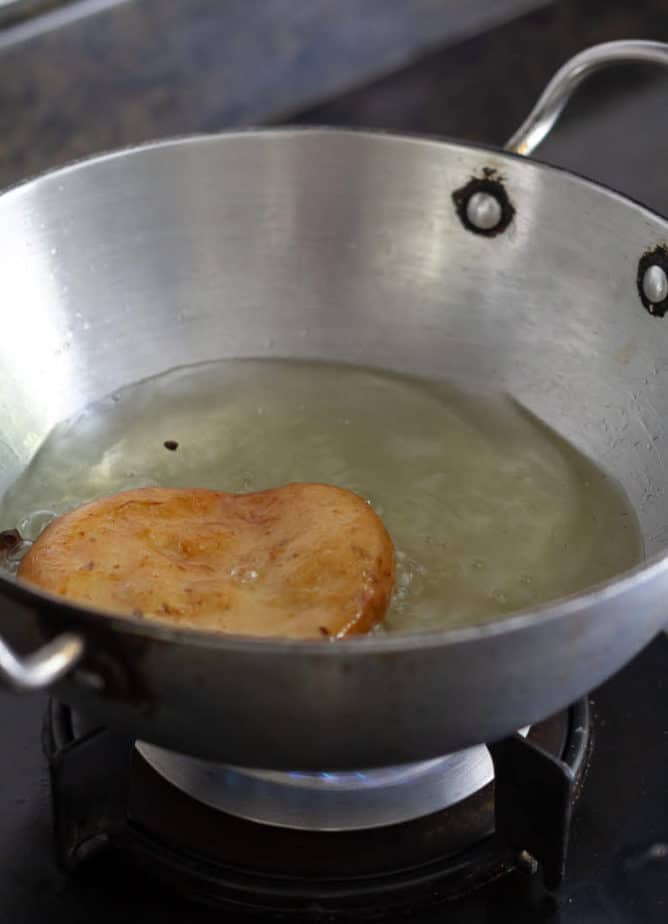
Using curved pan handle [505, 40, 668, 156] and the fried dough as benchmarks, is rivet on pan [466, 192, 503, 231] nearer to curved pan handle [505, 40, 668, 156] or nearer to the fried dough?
curved pan handle [505, 40, 668, 156]

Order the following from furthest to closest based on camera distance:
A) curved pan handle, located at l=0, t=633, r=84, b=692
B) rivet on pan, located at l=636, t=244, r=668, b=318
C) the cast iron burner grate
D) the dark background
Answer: the dark background < rivet on pan, located at l=636, t=244, r=668, b=318 < the cast iron burner grate < curved pan handle, located at l=0, t=633, r=84, b=692

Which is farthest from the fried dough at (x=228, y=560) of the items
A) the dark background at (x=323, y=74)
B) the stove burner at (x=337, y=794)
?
the dark background at (x=323, y=74)

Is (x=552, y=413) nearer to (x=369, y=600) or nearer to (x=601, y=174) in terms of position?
(x=369, y=600)

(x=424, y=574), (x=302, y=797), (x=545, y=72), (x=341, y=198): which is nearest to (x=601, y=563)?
(x=424, y=574)

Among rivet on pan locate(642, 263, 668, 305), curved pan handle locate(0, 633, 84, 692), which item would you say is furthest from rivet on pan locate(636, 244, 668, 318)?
curved pan handle locate(0, 633, 84, 692)

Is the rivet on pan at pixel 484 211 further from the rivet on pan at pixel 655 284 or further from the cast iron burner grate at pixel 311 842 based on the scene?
the cast iron burner grate at pixel 311 842

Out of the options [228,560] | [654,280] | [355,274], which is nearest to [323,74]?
[355,274]
